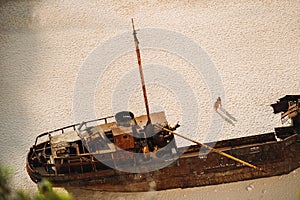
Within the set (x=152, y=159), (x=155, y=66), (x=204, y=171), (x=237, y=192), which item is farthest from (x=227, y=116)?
(x=152, y=159)

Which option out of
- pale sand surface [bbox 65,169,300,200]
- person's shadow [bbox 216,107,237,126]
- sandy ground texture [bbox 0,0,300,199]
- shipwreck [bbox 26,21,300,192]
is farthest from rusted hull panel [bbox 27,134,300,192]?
person's shadow [bbox 216,107,237,126]

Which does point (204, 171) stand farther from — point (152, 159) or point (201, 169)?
point (152, 159)

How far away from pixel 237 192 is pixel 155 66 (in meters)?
5.86

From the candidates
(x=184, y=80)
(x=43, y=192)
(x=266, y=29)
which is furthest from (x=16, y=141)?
(x=266, y=29)

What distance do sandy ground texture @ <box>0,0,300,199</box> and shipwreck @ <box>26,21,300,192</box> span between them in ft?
2.39

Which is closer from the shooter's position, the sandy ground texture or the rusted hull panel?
the rusted hull panel

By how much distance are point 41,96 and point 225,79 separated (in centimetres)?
633

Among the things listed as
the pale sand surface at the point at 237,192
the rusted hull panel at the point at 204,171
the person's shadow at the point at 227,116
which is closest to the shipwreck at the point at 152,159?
the rusted hull panel at the point at 204,171

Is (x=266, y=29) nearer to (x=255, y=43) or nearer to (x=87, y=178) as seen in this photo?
(x=255, y=43)

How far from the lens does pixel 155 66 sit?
16859 mm

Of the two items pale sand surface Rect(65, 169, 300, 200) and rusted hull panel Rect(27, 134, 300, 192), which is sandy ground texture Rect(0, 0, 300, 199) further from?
rusted hull panel Rect(27, 134, 300, 192)

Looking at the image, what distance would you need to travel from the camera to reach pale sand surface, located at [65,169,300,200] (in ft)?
41.7

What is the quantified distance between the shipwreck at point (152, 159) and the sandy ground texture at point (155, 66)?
73 cm

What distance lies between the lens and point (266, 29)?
17.6 m
